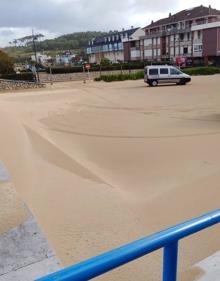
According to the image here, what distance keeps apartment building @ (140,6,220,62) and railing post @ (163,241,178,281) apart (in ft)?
209

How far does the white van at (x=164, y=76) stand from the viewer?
30234 millimetres

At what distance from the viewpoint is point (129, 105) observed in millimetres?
19672

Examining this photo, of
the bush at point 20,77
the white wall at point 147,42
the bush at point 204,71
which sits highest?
the white wall at point 147,42

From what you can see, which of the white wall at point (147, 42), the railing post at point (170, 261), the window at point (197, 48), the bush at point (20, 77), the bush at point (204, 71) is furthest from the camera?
the white wall at point (147, 42)

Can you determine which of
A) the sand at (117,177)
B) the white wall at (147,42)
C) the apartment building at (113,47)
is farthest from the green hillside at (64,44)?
the sand at (117,177)

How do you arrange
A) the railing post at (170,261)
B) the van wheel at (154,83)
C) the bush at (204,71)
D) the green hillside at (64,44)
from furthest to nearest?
the green hillside at (64,44)
the bush at (204,71)
the van wheel at (154,83)
the railing post at (170,261)

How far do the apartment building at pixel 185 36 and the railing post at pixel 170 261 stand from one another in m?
63.6

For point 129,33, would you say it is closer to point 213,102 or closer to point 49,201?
point 213,102

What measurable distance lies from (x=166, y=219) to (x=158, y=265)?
4.64 ft

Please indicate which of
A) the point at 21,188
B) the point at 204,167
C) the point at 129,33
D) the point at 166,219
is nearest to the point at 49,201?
the point at 21,188

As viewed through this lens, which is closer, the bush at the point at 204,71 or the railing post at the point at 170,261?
the railing post at the point at 170,261

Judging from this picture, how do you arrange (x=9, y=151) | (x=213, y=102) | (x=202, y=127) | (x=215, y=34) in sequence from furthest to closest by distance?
(x=215, y=34) < (x=213, y=102) < (x=202, y=127) < (x=9, y=151)

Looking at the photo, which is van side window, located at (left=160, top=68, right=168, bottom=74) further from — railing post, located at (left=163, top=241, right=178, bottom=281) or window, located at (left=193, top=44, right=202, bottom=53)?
window, located at (left=193, top=44, right=202, bottom=53)

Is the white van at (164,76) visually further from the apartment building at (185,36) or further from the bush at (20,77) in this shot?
the apartment building at (185,36)
